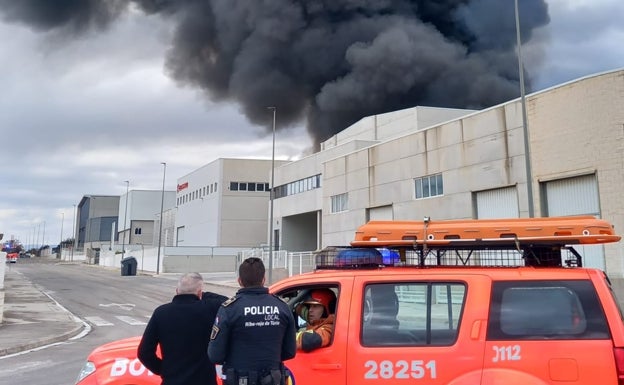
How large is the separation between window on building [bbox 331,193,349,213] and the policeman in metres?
32.2

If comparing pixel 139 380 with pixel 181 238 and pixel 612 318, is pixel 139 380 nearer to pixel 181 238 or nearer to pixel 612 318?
pixel 612 318

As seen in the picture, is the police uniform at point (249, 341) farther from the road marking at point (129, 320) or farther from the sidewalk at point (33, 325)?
the road marking at point (129, 320)

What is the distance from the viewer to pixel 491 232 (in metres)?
3.95

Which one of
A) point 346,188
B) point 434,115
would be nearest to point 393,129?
point 434,115

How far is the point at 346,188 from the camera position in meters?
35.4

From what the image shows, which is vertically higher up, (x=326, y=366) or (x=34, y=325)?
(x=326, y=366)

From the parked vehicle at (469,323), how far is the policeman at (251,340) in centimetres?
43

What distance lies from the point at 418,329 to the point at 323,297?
32.9 inches

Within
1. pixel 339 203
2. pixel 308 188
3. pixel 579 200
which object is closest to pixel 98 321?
pixel 579 200

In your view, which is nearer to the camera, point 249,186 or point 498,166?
point 498,166

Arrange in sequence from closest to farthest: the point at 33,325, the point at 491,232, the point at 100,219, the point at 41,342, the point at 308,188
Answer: the point at 491,232, the point at 41,342, the point at 33,325, the point at 308,188, the point at 100,219

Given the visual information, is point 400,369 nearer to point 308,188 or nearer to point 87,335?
point 87,335

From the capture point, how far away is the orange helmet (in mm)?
4047

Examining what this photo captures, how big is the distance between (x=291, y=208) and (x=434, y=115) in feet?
50.4
